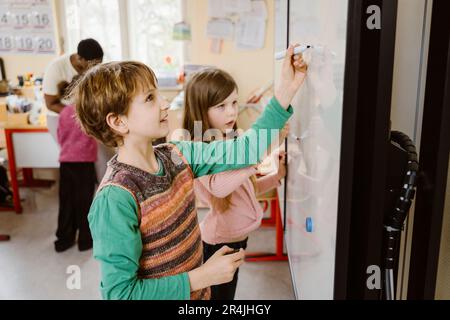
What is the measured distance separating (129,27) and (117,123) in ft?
7.25

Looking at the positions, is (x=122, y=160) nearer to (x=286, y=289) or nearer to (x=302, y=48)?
(x=302, y=48)

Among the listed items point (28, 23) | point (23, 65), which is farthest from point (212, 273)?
point (23, 65)

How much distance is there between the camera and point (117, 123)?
33.2 inches

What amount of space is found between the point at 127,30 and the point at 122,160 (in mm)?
2180

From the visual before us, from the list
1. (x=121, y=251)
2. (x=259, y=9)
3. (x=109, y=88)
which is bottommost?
(x=121, y=251)

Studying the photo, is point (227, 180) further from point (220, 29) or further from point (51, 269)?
point (220, 29)

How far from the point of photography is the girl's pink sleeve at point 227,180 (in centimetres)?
106

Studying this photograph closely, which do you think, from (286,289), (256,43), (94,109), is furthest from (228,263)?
(256,43)

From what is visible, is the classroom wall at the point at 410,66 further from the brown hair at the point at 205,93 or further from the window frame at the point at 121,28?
the window frame at the point at 121,28

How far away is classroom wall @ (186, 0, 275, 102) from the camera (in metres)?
3.19

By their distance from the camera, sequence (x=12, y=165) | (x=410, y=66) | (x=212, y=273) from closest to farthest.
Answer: (x=410, y=66) < (x=212, y=273) < (x=12, y=165)

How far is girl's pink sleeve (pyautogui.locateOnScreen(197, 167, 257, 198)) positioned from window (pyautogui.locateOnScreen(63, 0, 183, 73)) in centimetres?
128

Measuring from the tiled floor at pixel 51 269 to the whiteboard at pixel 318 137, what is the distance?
2.79 ft
